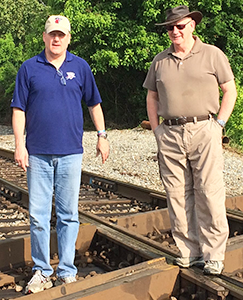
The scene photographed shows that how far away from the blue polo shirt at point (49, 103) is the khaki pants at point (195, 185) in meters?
0.76

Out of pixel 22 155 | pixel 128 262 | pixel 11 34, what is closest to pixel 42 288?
pixel 128 262

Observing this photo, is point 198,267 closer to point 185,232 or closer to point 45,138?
point 185,232

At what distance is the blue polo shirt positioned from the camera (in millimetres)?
2902

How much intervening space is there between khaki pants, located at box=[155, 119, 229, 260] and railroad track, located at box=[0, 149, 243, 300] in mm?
227

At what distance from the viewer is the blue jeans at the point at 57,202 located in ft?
9.84

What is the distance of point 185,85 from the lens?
10.2 ft

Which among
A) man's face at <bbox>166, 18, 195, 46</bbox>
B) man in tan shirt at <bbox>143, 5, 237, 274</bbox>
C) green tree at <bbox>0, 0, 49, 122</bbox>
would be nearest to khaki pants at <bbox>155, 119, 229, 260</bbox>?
man in tan shirt at <bbox>143, 5, 237, 274</bbox>

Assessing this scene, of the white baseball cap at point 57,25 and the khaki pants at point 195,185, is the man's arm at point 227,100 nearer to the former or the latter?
the khaki pants at point 195,185

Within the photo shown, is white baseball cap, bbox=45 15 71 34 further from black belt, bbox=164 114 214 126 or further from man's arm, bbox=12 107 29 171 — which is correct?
black belt, bbox=164 114 214 126

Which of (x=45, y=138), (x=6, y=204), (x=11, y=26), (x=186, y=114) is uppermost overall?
(x=11, y=26)

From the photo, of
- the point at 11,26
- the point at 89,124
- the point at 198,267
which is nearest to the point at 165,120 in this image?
the point at 198,267

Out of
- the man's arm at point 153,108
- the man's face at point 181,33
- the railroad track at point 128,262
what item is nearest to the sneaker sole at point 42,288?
the railroad track at point 128,262

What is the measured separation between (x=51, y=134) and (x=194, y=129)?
3.56 feet

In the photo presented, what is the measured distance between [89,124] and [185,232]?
66.0ft
